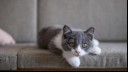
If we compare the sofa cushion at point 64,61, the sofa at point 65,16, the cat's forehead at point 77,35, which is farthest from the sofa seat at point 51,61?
the sofa at point 65,16

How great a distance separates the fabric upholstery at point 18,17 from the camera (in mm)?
2436

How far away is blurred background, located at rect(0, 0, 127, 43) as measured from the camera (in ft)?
7.99

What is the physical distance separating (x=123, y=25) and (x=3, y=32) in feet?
3.48

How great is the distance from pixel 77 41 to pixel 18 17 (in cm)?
92

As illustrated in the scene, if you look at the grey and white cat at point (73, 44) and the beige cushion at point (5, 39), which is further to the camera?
the beige cushion at point (5, 39)

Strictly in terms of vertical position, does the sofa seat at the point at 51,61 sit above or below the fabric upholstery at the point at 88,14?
below

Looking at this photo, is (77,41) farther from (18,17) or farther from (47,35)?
(18,17)

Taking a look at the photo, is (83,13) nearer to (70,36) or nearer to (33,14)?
(33,14)

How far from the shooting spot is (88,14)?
2439 millimetres

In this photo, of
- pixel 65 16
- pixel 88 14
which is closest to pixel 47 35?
pixel 65 16

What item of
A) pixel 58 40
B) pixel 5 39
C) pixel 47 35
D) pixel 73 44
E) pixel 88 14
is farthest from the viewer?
pixel 88 14

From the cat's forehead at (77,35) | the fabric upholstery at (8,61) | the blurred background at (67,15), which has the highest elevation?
the blurred background at (67,15)

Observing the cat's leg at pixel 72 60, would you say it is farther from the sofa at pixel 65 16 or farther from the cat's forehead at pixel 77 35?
the sofa at pixel 65 16

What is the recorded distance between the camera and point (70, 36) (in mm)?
1740
